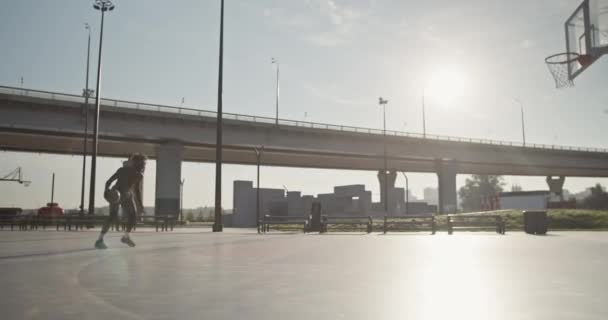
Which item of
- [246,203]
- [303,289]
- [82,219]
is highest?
[246,203]

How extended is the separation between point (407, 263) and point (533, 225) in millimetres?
13790

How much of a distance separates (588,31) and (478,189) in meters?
150

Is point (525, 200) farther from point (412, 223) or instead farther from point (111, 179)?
point (111, 179)

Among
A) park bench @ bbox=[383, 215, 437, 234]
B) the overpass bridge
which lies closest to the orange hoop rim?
park bench @ bbox=[383, 215, 437, 234]

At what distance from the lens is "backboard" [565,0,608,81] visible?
15938mm

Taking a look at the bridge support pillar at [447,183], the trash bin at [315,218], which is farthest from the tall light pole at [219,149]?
the bridge support pillar at [447,183]

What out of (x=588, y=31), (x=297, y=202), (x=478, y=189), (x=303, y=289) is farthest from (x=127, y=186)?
(x=478, y=189)

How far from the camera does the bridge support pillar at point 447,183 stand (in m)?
63.2

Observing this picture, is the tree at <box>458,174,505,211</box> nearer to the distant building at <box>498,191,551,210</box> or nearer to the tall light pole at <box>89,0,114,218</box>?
the distant building at <box>498,191,551,210</box>

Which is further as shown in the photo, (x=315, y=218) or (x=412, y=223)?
(x=315, y=218)

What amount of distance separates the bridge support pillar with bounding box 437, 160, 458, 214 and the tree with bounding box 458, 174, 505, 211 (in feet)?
317

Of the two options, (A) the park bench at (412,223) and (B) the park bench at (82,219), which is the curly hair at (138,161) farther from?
(B) the park bench at (82,219)

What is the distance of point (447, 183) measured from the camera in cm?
6325

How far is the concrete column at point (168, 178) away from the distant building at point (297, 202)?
9033 mm
